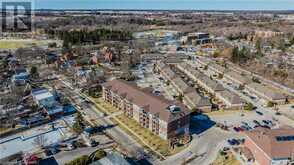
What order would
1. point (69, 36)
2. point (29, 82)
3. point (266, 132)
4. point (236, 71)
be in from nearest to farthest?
point (266, 132)
point (29, 82)
point (236, 71)
point (69, 36)

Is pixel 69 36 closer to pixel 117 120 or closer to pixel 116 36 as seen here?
pixel 116 36

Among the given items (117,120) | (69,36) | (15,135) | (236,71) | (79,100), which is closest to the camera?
(15,135)

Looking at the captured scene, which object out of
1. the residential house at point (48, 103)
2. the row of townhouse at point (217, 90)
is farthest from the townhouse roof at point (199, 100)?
the residential house at point (48, 103)

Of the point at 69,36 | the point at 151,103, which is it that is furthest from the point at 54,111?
the point at 69,36

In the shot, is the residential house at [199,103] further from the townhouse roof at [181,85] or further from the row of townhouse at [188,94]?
the townhouse roof at [181,85]

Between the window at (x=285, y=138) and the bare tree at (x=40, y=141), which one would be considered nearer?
the window at (x=285, y=138)

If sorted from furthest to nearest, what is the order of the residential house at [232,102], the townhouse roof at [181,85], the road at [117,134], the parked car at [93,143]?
the townhouse roof at [181,85] < the residential house at [232,102] < the parked car at [93,143] < the road at [117,134]

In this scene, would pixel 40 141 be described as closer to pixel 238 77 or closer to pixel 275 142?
pixel 275 142

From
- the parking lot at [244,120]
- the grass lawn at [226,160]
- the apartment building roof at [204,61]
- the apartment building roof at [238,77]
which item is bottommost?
the grass lawn at [226,160]
